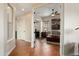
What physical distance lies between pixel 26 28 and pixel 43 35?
2082 mm

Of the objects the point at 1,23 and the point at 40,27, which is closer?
the point at 1,23

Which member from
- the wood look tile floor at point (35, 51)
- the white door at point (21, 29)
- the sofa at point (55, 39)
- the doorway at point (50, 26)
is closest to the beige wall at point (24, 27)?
the white door at point (21, 29)

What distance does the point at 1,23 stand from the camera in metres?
2.31

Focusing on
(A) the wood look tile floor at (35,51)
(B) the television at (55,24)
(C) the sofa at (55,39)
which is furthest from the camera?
(B) the television at (55,24)

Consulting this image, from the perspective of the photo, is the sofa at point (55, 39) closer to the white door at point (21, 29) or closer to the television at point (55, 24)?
the television at point (55, 24)

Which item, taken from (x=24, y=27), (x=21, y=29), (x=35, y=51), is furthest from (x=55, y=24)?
(x=35, y=51)

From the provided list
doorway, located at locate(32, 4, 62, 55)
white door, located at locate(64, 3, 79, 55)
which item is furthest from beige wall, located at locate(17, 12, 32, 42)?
white door, located at locate(64, 3, 79, 55)

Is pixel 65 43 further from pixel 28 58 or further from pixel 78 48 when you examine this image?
pixel 28 58

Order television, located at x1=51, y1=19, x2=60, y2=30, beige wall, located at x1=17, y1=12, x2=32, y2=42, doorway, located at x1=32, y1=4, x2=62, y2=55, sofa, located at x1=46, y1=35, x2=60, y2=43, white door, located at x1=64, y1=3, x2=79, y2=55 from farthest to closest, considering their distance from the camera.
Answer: beige wall, located at x1=17, y1=12, x2=32, y2=42 → television, located at x1=51, y1=19, x2=60, y2=30 → sofa, located at x1=46, y1=35, x2=60, y2=43 → doorway, located at x1=32, y1=4, x2=62, y2=55 → white door, located at x1=64, y1=3, x2=79, y2=55

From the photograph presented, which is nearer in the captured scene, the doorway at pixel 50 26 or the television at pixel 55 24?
the doorway at pixel 50 26

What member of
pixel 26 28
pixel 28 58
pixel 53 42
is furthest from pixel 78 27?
pixel 26 28

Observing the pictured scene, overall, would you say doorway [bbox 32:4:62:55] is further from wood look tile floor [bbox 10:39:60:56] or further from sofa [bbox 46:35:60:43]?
wood look tile floor [bbox 10:39:60:56]

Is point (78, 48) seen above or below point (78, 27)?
below

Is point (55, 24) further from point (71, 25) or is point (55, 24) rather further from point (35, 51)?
point (71, 25)
